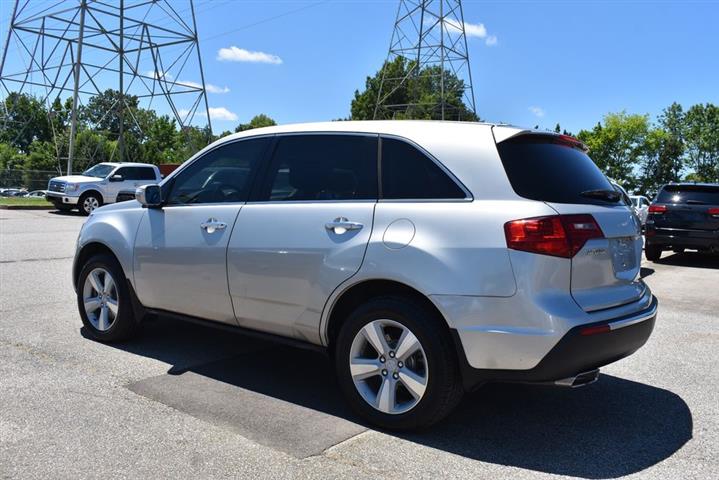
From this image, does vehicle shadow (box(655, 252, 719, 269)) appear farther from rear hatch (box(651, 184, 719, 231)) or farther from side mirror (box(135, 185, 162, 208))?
side mirror (box(135, 185, 162, 208))

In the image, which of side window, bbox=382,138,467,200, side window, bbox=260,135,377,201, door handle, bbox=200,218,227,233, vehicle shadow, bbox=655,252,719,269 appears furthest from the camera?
vehicle shadow, bbox=655,252,719,269

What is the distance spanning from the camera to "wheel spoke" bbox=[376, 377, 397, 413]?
362 cm

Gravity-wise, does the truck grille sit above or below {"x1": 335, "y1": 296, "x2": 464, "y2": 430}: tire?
above

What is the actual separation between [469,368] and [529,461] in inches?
22.4

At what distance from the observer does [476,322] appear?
10.8 ft

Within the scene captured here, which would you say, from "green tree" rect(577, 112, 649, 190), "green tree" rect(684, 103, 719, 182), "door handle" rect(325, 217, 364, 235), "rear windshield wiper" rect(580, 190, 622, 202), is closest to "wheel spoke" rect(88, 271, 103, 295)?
"door handle" rect(325, 217, 364, 235)

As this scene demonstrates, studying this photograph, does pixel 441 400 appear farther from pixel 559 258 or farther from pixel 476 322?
pixel 559 258

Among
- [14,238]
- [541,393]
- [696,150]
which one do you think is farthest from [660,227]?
[696,150]

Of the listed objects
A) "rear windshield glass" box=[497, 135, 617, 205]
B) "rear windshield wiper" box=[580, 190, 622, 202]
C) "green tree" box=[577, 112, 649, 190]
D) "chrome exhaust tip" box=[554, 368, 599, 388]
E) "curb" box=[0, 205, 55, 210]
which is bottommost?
"curb" box=[0, 205, 55, 210]

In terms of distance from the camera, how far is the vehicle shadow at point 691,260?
Answer: 42.7ft

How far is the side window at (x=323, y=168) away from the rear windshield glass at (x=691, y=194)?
35.3ft

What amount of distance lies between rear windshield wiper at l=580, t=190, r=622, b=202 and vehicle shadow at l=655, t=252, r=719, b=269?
404 inches

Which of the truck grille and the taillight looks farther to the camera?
the truck grille

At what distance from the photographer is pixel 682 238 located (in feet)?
41.0
